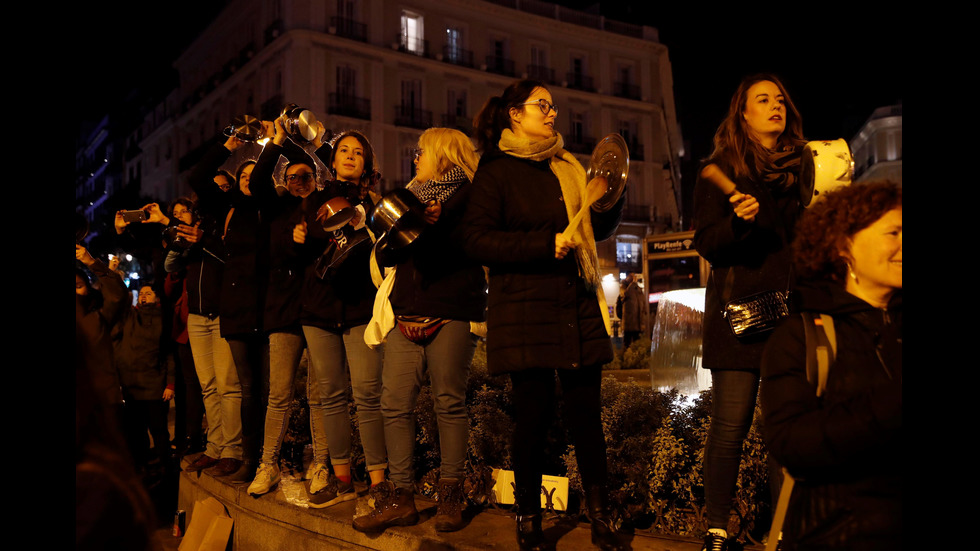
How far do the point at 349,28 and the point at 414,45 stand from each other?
12.8ft

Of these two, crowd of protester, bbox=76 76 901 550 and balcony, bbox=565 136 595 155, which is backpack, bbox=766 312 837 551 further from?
balcony, bbox=565 136 595 155

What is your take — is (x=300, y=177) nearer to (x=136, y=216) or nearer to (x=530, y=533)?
(x=136, y=216)

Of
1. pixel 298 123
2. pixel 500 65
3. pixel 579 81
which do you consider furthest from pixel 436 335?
pixel 579 81

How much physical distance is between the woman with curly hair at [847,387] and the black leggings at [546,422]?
1.25 m

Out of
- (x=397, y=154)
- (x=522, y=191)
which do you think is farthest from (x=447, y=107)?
(x=522, y=191)

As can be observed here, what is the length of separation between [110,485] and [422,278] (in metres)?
2.16

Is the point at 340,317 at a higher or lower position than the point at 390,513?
higher

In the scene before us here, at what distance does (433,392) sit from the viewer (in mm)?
3775

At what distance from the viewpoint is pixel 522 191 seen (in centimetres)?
347

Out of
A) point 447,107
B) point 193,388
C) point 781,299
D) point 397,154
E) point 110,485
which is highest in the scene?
point 447,107

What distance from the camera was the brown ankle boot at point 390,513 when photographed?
366 cm

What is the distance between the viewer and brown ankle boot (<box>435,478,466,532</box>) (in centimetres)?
356

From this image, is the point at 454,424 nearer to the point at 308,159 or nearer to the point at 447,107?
the point at 308,159

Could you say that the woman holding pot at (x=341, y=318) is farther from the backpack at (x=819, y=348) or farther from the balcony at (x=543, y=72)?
the balcony at (x=543, y=72)
